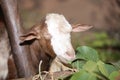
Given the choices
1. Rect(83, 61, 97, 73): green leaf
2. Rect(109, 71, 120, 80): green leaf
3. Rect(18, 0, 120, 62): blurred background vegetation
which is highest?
Rect(83, 61, 97, 73): green leaf

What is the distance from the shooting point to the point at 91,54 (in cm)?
222

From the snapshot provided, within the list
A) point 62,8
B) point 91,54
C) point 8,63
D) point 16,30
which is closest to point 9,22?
point 16,30

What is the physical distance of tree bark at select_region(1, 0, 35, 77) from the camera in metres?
2.45

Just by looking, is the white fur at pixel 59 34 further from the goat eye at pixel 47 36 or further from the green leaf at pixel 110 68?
the green leaf at pixel 110 68

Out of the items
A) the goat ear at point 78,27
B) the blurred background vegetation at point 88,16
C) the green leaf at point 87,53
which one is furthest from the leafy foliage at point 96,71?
the blurred background vegetation at point 88,16

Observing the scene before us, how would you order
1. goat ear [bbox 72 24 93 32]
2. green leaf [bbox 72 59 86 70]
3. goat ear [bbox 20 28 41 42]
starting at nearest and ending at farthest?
green leaf [bbox 72 59 86 70], goat ear [bbox 20 28 41 42], goat ear [bbox 72 24 93 32]

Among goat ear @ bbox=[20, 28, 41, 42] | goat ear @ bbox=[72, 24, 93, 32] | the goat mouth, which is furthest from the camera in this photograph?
goat ear @ bbox=[72, 24, 93, 32]

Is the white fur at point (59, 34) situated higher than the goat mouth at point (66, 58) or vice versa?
the white fur at point (59, 34)

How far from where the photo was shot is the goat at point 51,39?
7.89ft

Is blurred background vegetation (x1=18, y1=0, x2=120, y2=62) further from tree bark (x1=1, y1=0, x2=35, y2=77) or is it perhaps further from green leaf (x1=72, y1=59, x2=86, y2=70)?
green leaf (x1=72, y1=59, x2=86, y2=70)

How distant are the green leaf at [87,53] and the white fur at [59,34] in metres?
0.15

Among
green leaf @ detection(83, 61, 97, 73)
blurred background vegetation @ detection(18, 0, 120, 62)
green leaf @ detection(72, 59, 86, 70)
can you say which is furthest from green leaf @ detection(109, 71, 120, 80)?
blurred background vegetation @ detection(18, 0, 120, 62)

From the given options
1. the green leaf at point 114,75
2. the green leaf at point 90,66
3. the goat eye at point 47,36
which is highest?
the goat eye at point 47,36

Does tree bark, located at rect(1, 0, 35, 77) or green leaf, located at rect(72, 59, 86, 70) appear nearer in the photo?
green leaf, located at rect(72, 59, 86, 70)
